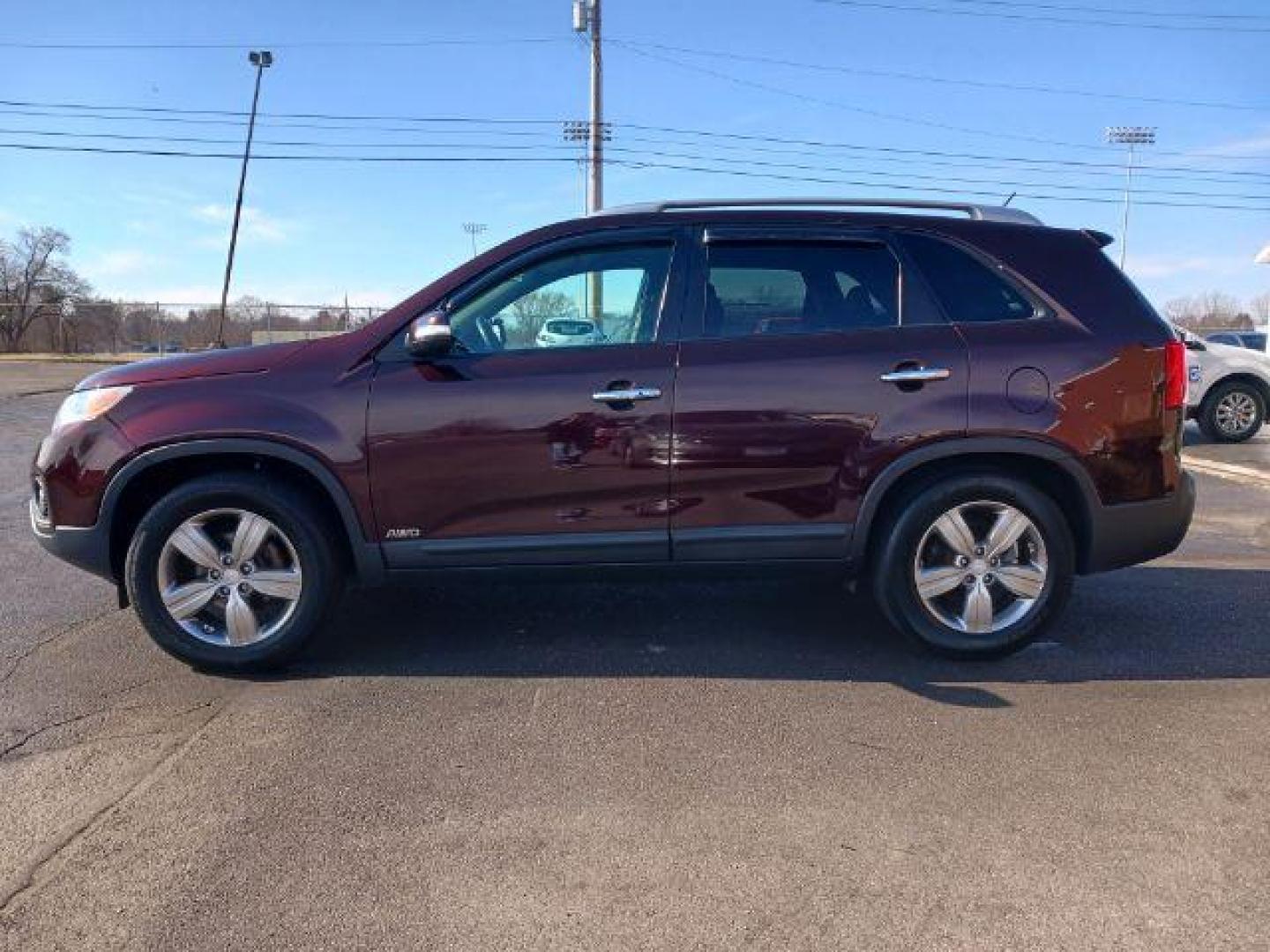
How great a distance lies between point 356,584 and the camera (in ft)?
14.1

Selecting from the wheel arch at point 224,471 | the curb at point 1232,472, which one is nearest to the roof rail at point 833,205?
the wheel arch at point 224,471

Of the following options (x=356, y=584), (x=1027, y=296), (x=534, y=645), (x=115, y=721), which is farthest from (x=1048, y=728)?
(x=115, y=721)

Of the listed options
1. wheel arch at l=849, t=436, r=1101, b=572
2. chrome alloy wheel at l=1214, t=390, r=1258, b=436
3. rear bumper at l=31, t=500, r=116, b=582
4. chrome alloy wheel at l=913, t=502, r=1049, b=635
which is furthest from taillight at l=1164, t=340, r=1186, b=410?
chrome alloy wheel at l=1214, t=390, r=1258, b=436

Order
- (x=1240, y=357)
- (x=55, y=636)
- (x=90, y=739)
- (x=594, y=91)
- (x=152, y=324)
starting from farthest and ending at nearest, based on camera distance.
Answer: (x=152, y=324) → (x=594, y=91) → (x=1240, y=357) → (x=55, y=636) → (x=90, y=739)

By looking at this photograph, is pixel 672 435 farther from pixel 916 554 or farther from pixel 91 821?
pixel 91 821

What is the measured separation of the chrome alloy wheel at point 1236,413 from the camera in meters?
12.2

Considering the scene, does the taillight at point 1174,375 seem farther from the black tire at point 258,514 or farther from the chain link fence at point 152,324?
the chain link fence at point 152,324

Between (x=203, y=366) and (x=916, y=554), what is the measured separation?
314cm

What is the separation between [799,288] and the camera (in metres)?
4.17

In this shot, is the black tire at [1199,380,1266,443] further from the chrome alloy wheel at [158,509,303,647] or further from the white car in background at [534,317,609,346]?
the chrome alloy wheel at [158,509,303,647]

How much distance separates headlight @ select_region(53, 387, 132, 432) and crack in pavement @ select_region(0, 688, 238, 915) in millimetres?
1302

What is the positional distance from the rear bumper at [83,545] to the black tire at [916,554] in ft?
10.8

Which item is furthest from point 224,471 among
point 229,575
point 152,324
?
point 152,324

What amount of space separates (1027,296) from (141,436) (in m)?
3.77
